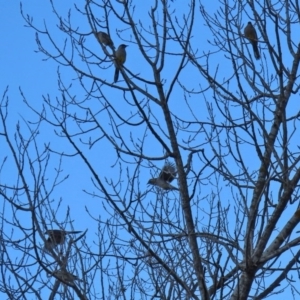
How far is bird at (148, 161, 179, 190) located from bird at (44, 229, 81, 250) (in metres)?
0.79

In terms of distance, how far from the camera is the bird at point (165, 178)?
5812 mm

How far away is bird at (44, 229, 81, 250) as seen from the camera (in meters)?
5.23

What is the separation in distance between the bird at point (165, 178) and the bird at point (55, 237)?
0.79 m

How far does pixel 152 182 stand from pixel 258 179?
4.20ft

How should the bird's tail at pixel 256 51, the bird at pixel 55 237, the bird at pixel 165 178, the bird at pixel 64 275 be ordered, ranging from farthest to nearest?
the bird's tail at pixel 256 51
the bird at pixel 165 178
the bird at pixel 55 237
the bird at pixel 64 275

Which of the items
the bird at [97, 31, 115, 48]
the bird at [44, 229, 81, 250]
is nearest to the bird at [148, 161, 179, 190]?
the bird at [44, 229, 81, 250]

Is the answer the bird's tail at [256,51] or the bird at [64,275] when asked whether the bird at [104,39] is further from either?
the bird at [64,275]

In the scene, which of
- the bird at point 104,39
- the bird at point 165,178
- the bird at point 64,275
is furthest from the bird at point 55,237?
the bird at point 104,39

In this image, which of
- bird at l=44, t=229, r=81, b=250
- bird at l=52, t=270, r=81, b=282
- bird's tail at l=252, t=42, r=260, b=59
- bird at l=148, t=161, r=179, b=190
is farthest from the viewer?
bird's tail at l=252, t=42, r=260, b=59

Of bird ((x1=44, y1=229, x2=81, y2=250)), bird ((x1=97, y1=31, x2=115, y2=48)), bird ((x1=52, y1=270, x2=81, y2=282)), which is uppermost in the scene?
bird ((x1=97, y1=31, x2=115, y2=48))

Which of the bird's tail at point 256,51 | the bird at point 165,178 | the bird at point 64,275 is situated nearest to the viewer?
the bird at point 64,275

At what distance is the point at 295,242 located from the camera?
15.3 ft

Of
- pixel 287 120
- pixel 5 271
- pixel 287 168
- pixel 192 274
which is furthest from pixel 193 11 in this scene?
pixel 5 271

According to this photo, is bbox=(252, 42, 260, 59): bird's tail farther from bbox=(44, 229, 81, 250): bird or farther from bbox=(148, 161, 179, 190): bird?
bbox=(44, 229, 81, 250): bird
